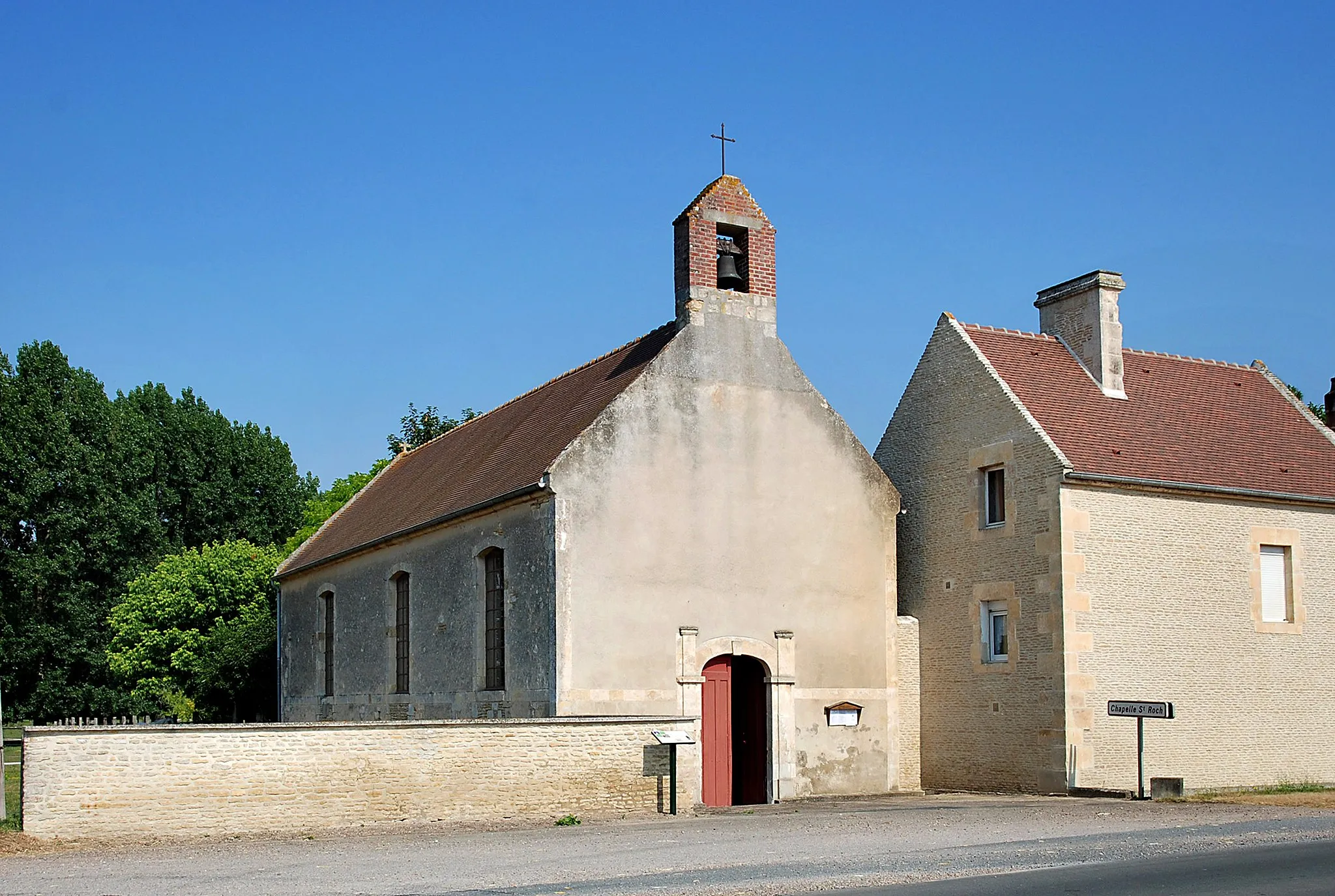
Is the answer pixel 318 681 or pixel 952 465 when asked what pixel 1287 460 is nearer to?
pixel 952 465

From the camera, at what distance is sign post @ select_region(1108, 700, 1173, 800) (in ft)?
59.3

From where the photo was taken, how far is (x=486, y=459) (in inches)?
934

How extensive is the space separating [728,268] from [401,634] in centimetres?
877

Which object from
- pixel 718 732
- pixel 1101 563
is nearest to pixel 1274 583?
pixel 1101 563

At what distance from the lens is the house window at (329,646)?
89.4 feet

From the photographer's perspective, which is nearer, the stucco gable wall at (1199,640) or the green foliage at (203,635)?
the stucco gable wall at (1199,640)

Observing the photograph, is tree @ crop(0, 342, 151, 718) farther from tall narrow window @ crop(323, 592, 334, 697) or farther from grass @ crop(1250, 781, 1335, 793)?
grass @ crop(1250, 781, 1335, 793)

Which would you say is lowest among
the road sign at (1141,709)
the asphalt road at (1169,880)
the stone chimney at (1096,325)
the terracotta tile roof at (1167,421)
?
the asphalt road at (1169,880)

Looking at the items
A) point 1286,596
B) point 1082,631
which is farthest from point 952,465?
point 1286,596

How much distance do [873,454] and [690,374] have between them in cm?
593

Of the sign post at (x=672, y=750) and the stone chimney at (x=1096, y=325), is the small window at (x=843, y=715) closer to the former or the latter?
the sign post at (x=672, y=750)

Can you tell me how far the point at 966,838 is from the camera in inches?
531

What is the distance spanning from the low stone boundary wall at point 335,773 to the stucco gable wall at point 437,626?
2112mm

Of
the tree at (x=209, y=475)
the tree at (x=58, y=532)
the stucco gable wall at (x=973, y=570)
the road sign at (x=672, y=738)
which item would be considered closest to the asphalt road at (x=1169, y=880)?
the road sign at (x=672, y=738)
